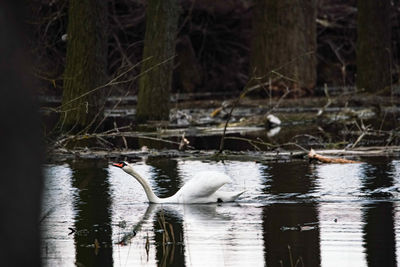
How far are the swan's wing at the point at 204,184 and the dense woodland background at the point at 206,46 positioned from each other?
46.3 inches

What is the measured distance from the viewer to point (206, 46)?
113 ft

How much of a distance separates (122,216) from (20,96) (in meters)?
6.36

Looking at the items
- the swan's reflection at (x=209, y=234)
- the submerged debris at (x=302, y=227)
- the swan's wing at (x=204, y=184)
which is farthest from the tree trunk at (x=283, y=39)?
the submerged debris at (x=302, y=227)

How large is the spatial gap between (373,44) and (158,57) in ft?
26.3

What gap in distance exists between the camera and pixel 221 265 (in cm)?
691

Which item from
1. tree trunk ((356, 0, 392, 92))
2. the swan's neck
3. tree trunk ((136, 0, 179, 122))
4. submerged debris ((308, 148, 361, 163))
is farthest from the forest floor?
tree trunk ((356, 0, 392, 92))

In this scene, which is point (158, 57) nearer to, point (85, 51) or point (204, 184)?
point (85, 51)

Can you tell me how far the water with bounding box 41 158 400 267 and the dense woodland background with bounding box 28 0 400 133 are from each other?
3.97ft

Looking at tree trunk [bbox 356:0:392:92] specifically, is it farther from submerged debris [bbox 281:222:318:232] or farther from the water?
submerged debris [bbox 281:222:318:232]

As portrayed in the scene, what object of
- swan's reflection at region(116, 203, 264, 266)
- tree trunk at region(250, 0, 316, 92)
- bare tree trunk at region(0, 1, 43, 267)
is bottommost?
swan's reflection at region(116, 203, 264, 266)

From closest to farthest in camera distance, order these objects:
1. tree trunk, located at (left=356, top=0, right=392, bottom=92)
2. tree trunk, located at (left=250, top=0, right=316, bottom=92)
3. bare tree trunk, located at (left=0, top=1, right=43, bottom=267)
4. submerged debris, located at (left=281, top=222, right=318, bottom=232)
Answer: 1. bare tree trunk, located at (left=0, top=1, right=43, bottom=267)
2. submerged debris, located at (left=281, top=222, right=318, bottom=232)
3. tree trunk, located at (left=356, top=0, right=392, bottom=92)
4. tree trunk, located at (left=250, top=0, right=316, bottom=92)

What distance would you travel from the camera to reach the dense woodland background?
17.0m

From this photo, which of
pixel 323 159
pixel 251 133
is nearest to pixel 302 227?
pixel 323 159

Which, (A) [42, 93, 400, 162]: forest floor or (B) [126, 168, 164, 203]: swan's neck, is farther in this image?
(A) [42, 93, 400, 162]: forest floor
